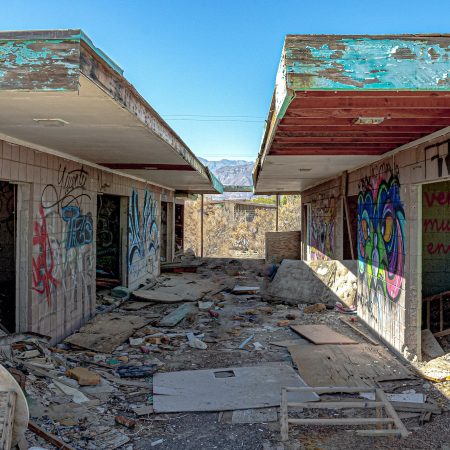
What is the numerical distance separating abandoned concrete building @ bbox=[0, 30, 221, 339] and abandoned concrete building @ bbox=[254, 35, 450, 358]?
1349mm

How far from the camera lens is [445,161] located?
4.74 meters

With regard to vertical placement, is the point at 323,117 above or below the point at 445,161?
above

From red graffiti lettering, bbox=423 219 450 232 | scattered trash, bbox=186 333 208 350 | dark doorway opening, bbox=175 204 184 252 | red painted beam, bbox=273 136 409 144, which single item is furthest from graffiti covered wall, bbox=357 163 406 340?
dark doorway opening, bbox=175 204 184 252

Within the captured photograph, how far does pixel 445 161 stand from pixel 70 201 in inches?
217

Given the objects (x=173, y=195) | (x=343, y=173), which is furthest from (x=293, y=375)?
(x=173, y=195)

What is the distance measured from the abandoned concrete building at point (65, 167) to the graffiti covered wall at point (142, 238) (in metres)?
0.10

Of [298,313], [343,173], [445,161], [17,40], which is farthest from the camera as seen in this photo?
[343,173]

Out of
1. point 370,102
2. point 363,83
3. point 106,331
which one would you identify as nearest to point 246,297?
point 106,331

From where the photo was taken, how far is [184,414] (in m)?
4.37

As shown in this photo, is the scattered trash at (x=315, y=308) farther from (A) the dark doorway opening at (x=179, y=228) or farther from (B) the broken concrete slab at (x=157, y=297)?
(A) the dark doorway opening at (x=179, y=228)

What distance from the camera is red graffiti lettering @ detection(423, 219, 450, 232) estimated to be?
22.8 ft

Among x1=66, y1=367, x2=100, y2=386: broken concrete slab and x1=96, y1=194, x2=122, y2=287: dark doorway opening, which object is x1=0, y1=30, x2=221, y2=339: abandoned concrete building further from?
x1=66, y1=367, x2=100, y2=386: broken concrete slab

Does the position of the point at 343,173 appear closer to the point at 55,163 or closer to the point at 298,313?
the point at 298,313

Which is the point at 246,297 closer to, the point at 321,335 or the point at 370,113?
the point at 321,335
